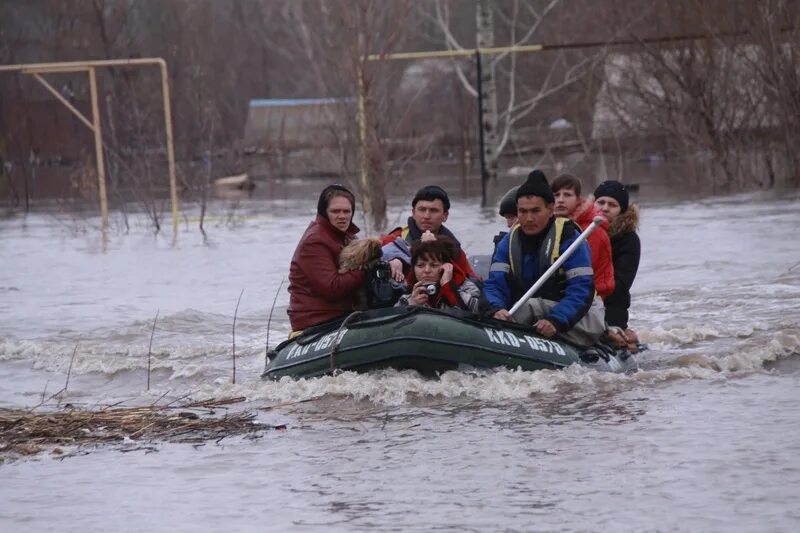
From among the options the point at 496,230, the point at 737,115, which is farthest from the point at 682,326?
the point at 737,115

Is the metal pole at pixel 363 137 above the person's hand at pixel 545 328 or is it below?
above

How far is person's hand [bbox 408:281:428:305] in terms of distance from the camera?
9.05 metres

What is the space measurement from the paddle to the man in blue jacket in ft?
0.21

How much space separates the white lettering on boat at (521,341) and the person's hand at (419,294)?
1.55ft

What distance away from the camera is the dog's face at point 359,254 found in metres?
9.03

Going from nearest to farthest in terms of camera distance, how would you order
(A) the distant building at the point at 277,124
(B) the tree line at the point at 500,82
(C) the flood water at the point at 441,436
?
(C) the flood water at the point at 441,436, (B) the tree line at the point at 500,82, (A) the distant building at the point at 277,124

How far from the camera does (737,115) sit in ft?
87.4

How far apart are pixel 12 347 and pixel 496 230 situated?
9436 millimetres

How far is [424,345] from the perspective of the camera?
8758mm

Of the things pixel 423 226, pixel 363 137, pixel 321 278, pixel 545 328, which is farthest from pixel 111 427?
pixel 363 137

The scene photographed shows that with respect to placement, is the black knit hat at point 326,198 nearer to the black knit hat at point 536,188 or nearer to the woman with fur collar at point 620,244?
the black knit hat at point 536,188

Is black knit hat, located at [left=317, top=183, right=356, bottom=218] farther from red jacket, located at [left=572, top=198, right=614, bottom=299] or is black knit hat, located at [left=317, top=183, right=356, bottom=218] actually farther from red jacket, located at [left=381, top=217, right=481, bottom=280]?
red jacket, located at [left=572, top=198, right=614, bottom=299]

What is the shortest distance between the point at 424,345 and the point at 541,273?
1033mm

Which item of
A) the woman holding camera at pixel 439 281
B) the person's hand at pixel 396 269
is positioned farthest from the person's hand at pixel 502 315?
the person's hand at pixel 396 269
